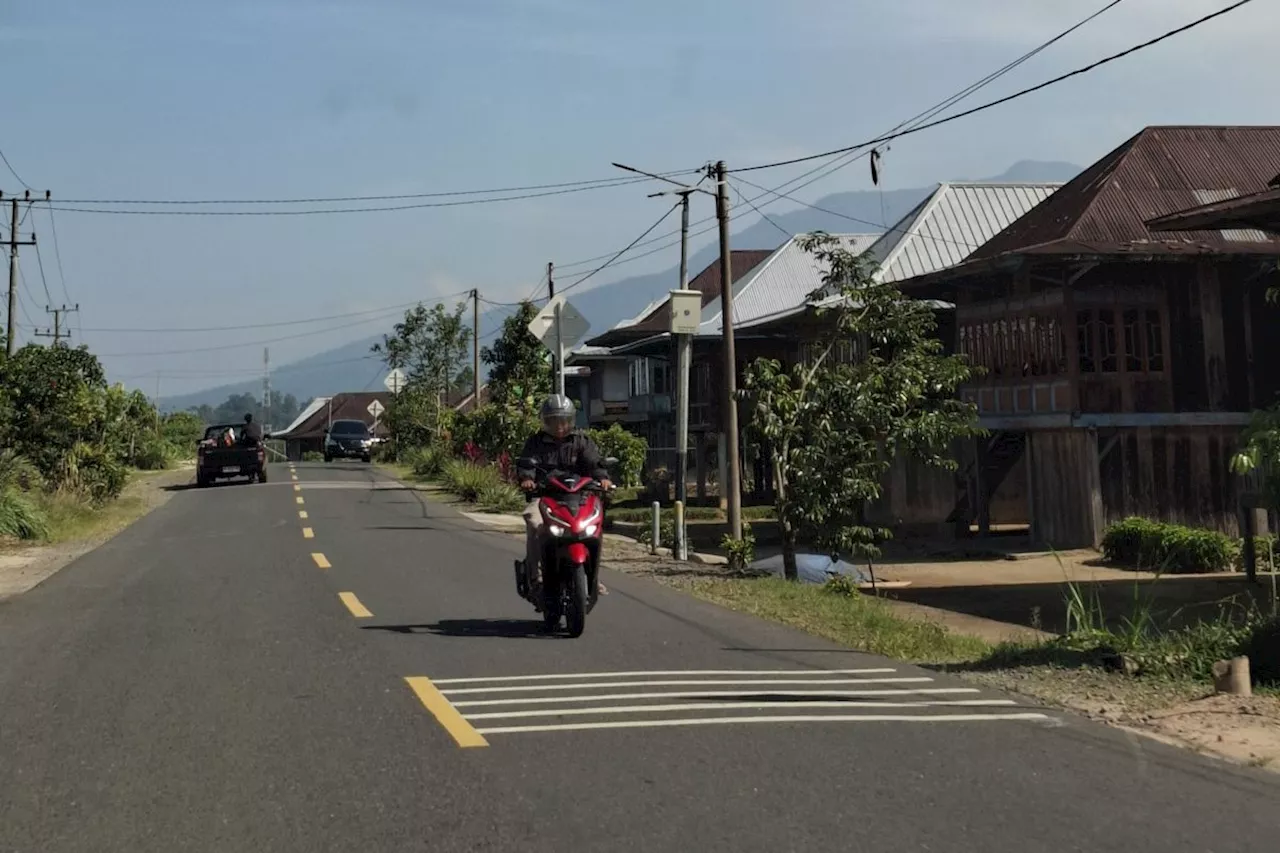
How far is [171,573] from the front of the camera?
15898 mm

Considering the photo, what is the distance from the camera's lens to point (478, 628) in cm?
1127

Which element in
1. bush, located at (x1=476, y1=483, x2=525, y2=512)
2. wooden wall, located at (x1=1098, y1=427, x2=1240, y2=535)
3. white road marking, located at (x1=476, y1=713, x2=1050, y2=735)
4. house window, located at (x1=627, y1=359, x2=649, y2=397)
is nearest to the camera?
white road marking, located at (x1=476, y1=713, x2=1050, y2=735)

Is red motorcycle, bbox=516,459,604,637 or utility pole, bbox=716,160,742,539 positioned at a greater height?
utility pole, bbox=716,160,742,539

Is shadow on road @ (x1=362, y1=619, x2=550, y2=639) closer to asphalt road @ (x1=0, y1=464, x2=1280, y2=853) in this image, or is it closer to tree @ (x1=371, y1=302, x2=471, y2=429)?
asphalt road @ (x1=0, y1=464, x2=1280, y2=853)

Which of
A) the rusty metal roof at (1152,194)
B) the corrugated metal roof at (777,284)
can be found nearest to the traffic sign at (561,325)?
the rusty metal roof at (1152,194)

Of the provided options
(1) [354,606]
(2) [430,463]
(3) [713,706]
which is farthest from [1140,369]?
(2) [430,463]

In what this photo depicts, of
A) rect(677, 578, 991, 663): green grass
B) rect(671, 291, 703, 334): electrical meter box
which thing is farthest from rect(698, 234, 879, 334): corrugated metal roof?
rect(677, 578, 991, 663): green grass

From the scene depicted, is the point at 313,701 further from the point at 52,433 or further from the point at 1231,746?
the point at 52,433

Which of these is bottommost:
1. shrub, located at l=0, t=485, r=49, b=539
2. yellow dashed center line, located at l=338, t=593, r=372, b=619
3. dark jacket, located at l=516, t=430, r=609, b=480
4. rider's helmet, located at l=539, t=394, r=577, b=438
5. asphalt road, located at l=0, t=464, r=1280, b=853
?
asphalt road, located at l=0, t=464, r=1280, b=853

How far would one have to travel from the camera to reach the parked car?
207 ft

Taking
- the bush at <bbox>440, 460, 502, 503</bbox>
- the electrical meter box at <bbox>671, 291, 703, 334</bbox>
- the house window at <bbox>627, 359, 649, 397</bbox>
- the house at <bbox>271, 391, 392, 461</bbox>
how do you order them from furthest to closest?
the house at <bbox>271, 391, 392, 461</bbox> → the house window at <bbox>627, 359, 649, 397</bbox> → the bush at <bbox>440, 460, 502, 503</bbox> → the electrical meter box at <bbox>671, 291, 703, 334</bbox>

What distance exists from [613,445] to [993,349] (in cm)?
1291

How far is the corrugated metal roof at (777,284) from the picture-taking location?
46125 millimetres

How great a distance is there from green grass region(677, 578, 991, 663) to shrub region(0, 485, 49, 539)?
10989mm
